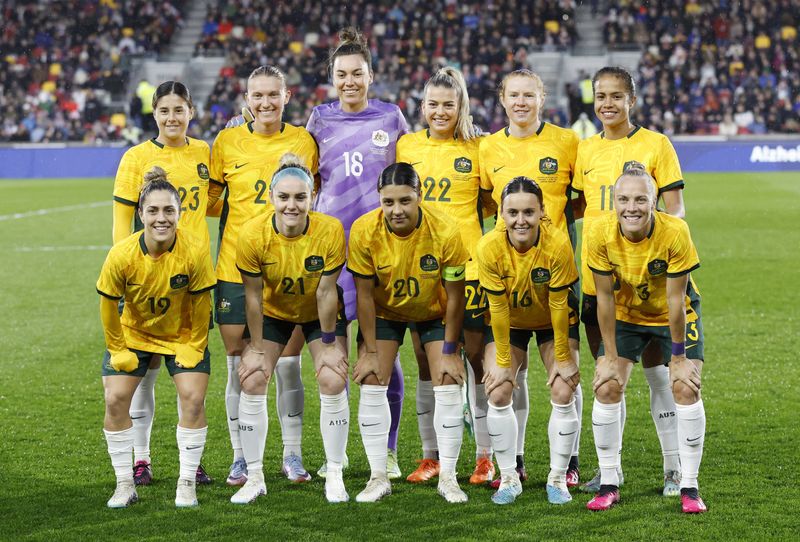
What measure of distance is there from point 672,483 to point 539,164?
171cm

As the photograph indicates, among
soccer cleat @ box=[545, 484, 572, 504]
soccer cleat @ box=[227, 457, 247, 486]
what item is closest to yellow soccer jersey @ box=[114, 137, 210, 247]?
soccer cleat @ box=[227, 457, 247, 486]

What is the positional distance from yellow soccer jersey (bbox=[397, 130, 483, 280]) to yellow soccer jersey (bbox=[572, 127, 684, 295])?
589 mm

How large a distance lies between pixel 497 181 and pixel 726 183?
1853 cm

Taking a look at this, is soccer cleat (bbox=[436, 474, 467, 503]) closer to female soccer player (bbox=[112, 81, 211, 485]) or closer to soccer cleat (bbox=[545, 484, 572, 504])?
soccer cleat (bbox=[545, 484, 572, 504])

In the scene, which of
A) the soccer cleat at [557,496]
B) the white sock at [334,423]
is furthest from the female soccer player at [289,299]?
the soccer cleat at [557,496]

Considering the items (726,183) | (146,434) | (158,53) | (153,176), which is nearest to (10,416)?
(146,434)

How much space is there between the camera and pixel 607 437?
4941 mm

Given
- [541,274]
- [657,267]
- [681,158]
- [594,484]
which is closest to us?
[657,267]

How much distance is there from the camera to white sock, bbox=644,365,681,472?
17.0ft

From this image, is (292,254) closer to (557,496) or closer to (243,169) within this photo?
(243,169)

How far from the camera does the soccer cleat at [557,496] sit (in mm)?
5020

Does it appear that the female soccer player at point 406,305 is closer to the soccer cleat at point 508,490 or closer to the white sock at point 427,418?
the soccer cleat at point 508,490

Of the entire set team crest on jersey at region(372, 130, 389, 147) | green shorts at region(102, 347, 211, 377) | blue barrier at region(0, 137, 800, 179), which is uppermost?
blue barrier at region(0, 137, 800, 179)

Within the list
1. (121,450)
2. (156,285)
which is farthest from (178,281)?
(121,450)
